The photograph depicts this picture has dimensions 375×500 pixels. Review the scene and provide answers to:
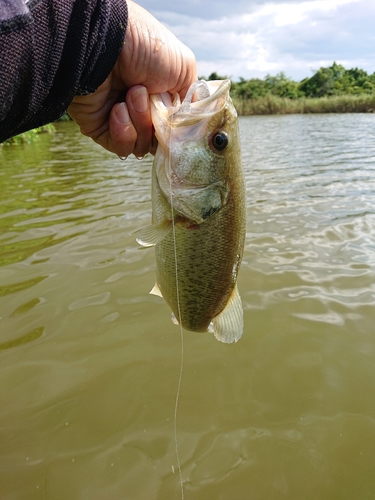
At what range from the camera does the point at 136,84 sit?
7.05ft

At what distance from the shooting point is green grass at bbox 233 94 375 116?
136 ft

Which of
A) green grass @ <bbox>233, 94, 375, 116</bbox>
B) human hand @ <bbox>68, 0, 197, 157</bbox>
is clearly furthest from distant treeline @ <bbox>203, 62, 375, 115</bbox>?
human hand @ <bbox>68, 0, 197, 157</bbox>

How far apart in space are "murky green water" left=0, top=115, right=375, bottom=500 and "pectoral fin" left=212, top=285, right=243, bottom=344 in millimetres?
979

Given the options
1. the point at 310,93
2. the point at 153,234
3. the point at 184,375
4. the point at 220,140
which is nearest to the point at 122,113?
the point at 220,140

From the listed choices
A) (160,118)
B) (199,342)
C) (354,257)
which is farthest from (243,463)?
(354,257)

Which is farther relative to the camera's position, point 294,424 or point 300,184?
point 300,184

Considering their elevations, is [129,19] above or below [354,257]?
above

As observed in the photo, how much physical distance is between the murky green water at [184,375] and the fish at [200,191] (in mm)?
1259

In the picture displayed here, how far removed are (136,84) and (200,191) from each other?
722mm

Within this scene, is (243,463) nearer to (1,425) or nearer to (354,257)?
(1,425)

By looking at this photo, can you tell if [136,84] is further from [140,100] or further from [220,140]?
[220,140]

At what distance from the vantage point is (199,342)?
3660 mm

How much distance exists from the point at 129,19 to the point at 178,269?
1.24m

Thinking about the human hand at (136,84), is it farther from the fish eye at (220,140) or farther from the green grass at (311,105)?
the green grass at (311,105)
